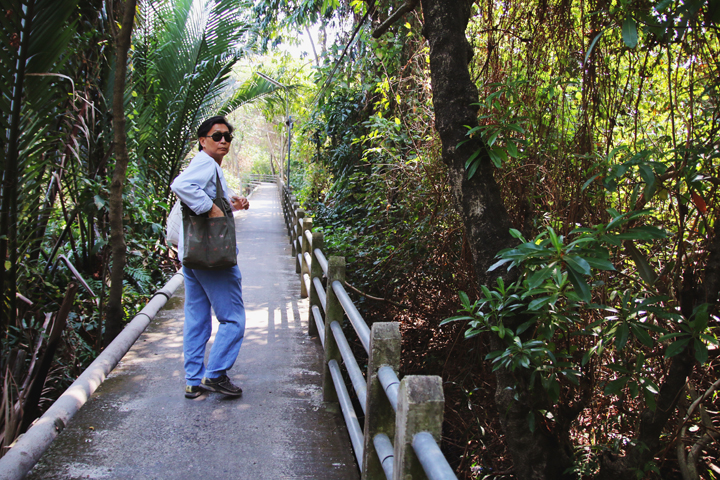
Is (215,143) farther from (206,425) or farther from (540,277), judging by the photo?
(540,277)

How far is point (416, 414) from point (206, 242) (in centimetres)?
208

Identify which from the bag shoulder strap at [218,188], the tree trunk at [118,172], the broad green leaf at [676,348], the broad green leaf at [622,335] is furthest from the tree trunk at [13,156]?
the broad green leaf at [676,348]

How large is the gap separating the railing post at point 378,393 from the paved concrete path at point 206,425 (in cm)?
50

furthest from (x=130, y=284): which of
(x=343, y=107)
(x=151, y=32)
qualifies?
(x=343, y=107)

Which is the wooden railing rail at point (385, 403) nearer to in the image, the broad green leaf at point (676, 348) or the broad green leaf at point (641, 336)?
the broad green leaf at point (641, 336)

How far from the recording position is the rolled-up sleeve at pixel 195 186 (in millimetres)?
3305

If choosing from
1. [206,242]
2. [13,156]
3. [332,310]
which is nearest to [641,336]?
[332,310]

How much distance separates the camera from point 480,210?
8.95 feet

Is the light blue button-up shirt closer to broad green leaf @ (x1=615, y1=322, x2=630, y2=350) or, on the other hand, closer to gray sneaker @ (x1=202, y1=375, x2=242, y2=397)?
gray sneaker @ (x1=202, y1=375, x2=242, y2=397)

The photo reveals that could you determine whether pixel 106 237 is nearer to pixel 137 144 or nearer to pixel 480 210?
pixel 137 144

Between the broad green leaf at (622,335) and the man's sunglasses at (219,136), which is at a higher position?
the man's sunglasses at (219,136)

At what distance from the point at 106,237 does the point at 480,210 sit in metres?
4.49

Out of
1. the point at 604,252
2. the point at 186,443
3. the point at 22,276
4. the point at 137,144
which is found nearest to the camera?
the point at 604,252

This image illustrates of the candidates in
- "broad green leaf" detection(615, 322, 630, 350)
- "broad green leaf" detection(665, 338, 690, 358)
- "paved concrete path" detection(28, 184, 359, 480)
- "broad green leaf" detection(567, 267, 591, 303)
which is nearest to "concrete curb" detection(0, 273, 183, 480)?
"paved concrete path" detection(28, 184, 359, 480)
